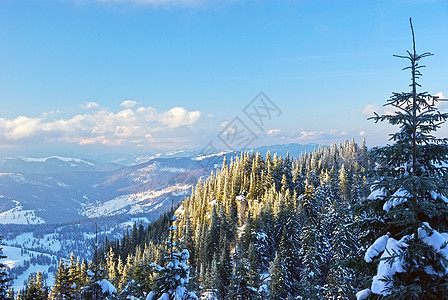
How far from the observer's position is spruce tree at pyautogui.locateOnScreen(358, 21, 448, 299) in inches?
330

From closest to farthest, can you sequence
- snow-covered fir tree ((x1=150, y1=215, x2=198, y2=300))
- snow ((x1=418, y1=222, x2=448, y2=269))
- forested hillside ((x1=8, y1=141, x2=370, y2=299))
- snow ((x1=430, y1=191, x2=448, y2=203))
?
snow ((x1=418, y1=222, x2=448, y2=269)) → snow ((x1=430, y1=191, x2=448, y2=203)) → snow-covered fir tree ((x1=150, y1=215, x2=198, y2=300)) → forested hillside ((x1=8, y1=141, x2=370, y2=299))

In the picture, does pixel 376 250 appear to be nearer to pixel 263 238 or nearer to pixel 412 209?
pixel 412 209

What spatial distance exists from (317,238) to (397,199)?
70463 mm

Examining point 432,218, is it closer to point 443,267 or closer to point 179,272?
point 443,267

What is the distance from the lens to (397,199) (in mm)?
9258

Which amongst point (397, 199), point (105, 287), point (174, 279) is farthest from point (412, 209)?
point (105, 287)

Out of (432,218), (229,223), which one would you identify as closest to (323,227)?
(229,223)

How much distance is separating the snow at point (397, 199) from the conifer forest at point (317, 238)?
32 mm

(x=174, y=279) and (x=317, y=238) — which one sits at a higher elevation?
(x=174, y=279)

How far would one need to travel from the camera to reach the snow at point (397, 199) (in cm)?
898

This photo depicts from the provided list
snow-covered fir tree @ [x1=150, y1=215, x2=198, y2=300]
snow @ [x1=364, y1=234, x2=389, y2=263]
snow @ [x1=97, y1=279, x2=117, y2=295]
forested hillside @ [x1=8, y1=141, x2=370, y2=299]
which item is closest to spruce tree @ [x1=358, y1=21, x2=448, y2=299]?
snow @ [x1=364, y1=234, x2=389, y2=263]

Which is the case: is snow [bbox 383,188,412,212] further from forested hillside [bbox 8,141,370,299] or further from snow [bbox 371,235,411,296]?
forested hillside [bbox 8,141,370,299]

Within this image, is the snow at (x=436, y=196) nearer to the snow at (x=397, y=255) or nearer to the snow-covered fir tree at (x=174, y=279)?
the snow at (x=397, y=255)

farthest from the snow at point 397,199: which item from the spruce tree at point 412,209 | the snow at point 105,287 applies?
the snow at point 105,287
